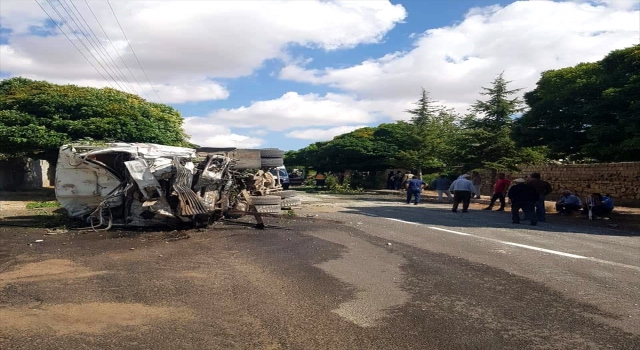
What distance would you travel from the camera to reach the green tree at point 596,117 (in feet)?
52.9

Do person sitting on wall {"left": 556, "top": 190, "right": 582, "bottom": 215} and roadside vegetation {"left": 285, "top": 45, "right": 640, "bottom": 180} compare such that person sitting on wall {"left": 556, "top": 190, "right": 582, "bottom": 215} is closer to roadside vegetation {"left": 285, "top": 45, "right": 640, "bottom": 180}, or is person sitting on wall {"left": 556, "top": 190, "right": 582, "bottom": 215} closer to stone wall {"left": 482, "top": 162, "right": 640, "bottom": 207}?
roadside vegetation {"left": 285, "top": 45, "right": 640, "bottom": 180}

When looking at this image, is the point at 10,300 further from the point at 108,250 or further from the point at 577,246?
the point at 577,246

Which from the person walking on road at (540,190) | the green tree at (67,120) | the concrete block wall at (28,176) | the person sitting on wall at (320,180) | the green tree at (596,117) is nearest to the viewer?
the green tree at (596,117)

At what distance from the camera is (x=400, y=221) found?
52.0 feet

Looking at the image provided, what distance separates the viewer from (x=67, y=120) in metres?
23.9

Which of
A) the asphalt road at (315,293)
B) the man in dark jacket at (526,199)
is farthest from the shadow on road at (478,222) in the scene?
the asphalt road at (315,293)

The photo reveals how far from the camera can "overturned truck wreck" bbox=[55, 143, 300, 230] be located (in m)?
12.0

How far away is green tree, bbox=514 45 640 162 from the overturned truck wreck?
11.6 m

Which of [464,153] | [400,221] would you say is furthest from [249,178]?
[464,153]

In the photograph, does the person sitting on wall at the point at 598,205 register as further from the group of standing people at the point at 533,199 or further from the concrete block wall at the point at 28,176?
the concrete block wall at the point at 28,176

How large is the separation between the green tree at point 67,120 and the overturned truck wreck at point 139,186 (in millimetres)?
11427

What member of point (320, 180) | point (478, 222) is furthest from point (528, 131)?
point (320, 180)

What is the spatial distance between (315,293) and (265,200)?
9489mm

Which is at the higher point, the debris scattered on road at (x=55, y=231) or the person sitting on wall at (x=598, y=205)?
the person sitting on wall at (x=598, y=205)
